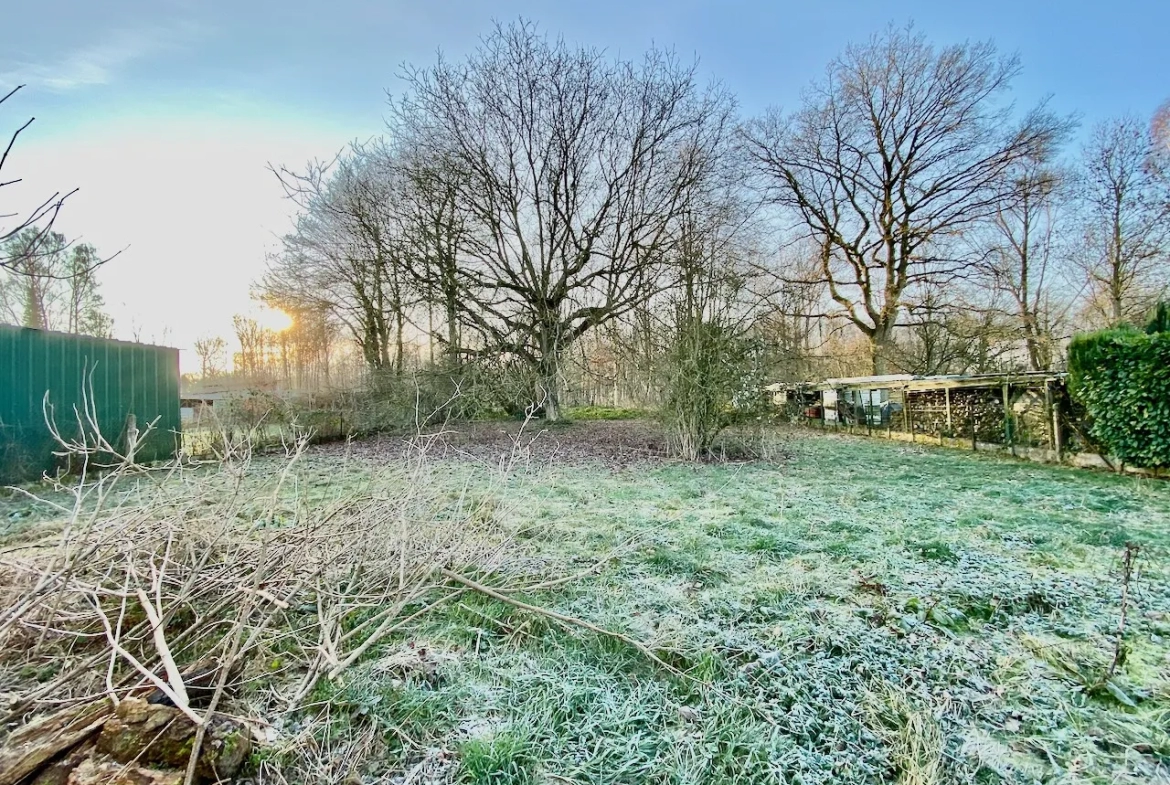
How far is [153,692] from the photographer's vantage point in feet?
5.71

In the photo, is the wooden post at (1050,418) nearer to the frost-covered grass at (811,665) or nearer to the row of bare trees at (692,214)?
the row of bare trees at (692,214)

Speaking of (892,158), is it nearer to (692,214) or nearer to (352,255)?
(692,214)

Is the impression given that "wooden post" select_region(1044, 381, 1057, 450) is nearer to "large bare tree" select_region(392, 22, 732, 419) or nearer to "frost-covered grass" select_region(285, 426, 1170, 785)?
"frost-covered grass" select_region(285, 426, 1170, 785)

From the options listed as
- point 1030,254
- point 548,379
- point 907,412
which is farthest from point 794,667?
point 1030,254

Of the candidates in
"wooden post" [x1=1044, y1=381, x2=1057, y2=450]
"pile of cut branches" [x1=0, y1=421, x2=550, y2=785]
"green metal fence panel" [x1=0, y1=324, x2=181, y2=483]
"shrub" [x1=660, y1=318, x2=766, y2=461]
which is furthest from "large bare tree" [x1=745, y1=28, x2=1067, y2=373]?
"pile of cut branches" [x1=0, y1=421, x2=550, y2=785]

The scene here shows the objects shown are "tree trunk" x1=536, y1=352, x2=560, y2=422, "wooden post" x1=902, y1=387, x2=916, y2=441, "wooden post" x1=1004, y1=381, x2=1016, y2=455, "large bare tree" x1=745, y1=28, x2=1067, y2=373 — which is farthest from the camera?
"large bare tree" x1=745, y1=28, x2=1067, y2=373

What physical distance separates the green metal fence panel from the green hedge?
480 inches

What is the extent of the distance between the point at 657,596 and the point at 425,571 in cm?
124

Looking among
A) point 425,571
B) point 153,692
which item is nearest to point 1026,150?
point 425,571

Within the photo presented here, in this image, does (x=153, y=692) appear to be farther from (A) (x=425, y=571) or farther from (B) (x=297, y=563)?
(A) (x=425, y=571)

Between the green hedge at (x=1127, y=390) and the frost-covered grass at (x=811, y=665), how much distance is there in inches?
129

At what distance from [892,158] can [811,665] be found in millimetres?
18060

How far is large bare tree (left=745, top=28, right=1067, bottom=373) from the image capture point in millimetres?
14250

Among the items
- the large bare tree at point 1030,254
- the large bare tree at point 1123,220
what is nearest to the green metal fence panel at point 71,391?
the large bare tree at point 1030,254
